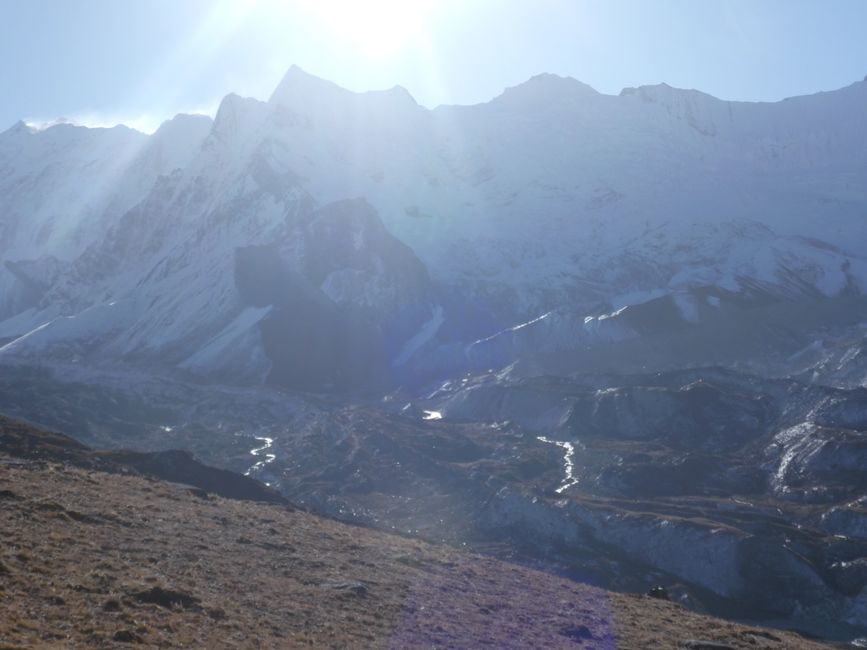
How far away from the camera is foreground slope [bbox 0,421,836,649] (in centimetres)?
2795

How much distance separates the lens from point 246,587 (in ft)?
113

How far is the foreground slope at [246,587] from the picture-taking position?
91.7 feet

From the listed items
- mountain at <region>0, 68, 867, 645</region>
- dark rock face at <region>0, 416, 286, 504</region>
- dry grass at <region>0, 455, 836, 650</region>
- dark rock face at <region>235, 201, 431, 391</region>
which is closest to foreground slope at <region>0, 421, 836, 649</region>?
dry grass at <region>0, 455, 836, 650</region>

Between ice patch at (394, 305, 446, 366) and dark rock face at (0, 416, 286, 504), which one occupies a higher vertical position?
ice patch at (394, 305, 446, 366)

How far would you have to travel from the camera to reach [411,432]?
12450 centimetres

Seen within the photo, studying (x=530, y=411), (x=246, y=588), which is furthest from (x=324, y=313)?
(x=246, y=588)

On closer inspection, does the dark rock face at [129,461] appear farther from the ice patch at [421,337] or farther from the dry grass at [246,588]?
the ice patch at [421,337]

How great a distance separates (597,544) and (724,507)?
14654mm

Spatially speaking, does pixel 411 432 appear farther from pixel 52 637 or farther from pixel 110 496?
pixel 52 637

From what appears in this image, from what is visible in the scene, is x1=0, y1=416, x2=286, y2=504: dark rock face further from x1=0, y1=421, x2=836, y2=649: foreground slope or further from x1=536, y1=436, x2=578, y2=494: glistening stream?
x1=536, y1=436, x2=578, y2=494: glistening stream

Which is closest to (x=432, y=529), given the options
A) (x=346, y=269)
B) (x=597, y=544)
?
(x=597, y=544)

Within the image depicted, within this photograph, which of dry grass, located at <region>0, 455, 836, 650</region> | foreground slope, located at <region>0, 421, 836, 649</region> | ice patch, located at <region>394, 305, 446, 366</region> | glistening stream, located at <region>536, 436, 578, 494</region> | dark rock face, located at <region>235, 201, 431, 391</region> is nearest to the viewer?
dry grass, located at <region>0, 455, 836, 650</region>

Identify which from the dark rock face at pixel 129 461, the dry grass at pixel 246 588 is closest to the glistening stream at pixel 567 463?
the dark rock face at pixel 129 461

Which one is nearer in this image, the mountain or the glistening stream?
the mountain
